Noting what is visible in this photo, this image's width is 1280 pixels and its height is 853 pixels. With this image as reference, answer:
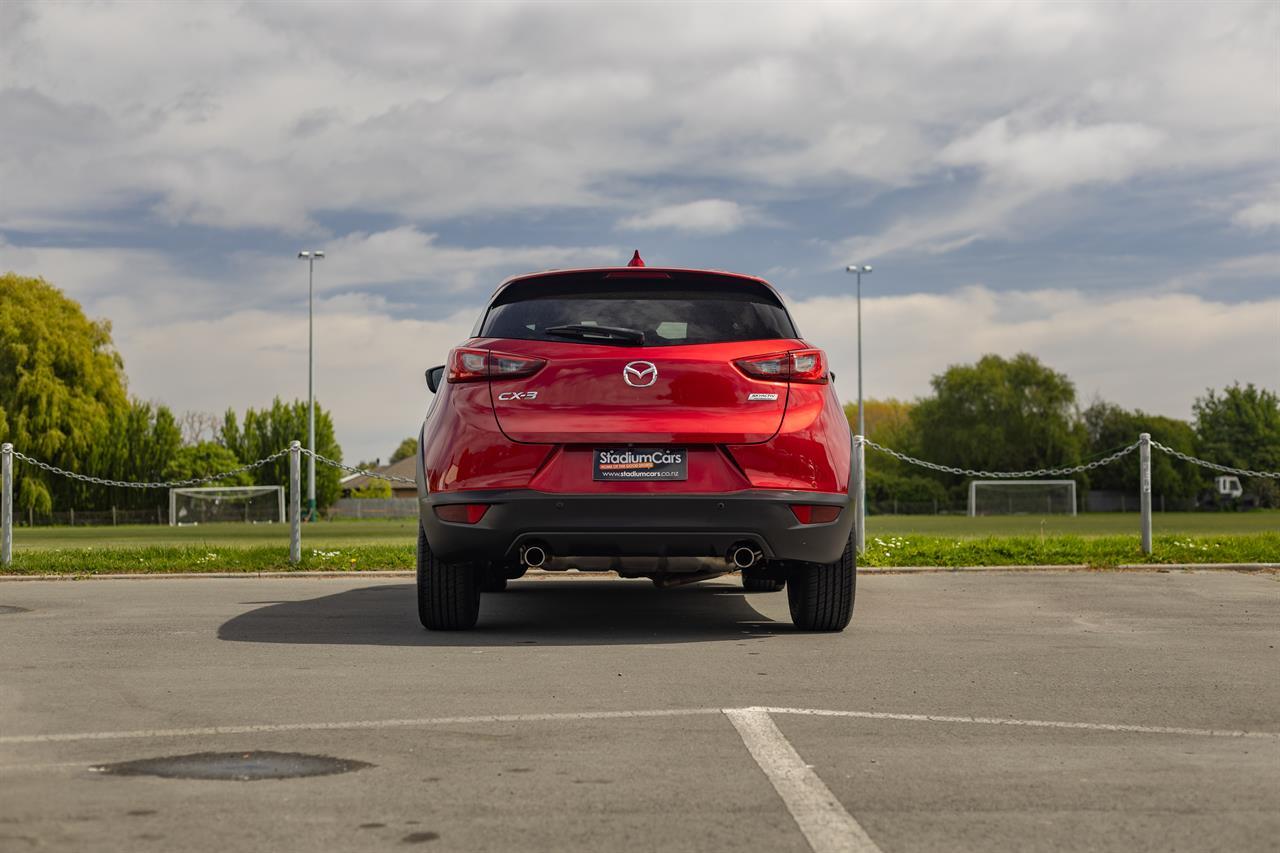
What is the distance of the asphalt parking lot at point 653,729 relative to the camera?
3809 mm

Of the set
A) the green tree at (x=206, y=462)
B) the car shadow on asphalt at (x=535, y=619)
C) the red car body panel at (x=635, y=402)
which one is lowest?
the car shadow on asphalt at (x=535, y=619)

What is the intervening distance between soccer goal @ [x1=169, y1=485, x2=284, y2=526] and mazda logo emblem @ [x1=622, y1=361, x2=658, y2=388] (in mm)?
63351

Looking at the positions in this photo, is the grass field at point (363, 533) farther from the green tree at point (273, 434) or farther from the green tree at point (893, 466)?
the green tree at point (893, 466)

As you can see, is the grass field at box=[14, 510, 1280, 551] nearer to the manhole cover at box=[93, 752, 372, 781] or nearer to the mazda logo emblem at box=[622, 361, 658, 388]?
the mazda logo emblem at box=[622, 361, 658, 388]

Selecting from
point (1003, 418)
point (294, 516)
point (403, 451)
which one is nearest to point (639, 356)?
point (294, 516)

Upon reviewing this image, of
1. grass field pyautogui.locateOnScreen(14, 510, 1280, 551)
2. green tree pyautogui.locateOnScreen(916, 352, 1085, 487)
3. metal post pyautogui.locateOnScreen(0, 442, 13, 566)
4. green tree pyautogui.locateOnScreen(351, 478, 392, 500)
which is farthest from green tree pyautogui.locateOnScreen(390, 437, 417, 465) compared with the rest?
metal post pyautogui.locateOnScreen(0, 442, 13, 566)

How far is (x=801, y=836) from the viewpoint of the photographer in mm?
3705

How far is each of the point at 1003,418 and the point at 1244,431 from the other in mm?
23651

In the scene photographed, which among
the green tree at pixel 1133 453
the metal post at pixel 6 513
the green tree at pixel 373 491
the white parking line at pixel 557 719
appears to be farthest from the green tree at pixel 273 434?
the white parking line at pixel 557 719

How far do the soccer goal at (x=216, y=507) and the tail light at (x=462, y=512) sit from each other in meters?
62.9

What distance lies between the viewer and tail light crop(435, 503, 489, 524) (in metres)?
7.68

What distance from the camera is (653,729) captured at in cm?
520

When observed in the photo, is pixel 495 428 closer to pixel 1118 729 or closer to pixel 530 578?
pixel 1118 729

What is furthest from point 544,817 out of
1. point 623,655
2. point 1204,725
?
point 623,655
